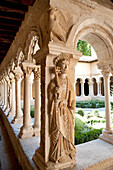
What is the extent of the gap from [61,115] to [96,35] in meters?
2.15

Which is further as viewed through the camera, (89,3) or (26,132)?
(26,132)

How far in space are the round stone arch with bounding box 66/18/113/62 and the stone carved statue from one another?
49 centimetres

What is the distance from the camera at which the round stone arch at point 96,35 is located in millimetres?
2406

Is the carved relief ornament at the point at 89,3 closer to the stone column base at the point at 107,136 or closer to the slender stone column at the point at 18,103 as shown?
the stone column base at the point at 107,136

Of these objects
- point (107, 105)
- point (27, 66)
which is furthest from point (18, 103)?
point (107, 105)

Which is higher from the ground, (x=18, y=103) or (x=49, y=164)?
(x=18, y=103)

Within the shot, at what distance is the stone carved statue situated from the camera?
2.13 m

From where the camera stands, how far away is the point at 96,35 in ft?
10.5

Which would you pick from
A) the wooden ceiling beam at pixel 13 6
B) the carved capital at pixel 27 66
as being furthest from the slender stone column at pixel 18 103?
the wooden ceiling beam at pixel 13 6

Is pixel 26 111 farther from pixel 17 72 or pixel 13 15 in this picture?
pixel 13 15

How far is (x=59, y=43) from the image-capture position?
2.22 meters

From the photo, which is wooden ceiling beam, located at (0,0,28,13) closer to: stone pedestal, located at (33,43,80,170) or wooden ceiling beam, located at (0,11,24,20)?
wooden ceiling beam, located at (0,11,24,20)

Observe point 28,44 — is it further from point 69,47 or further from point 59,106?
point 59,106

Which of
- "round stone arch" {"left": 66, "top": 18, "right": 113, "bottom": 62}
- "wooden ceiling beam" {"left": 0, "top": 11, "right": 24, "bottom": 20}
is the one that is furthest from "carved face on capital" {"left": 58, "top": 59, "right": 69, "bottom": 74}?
"wooden ceiling beam" {"left": 0, "top": 11, "right": 24, "bottom": 20}
